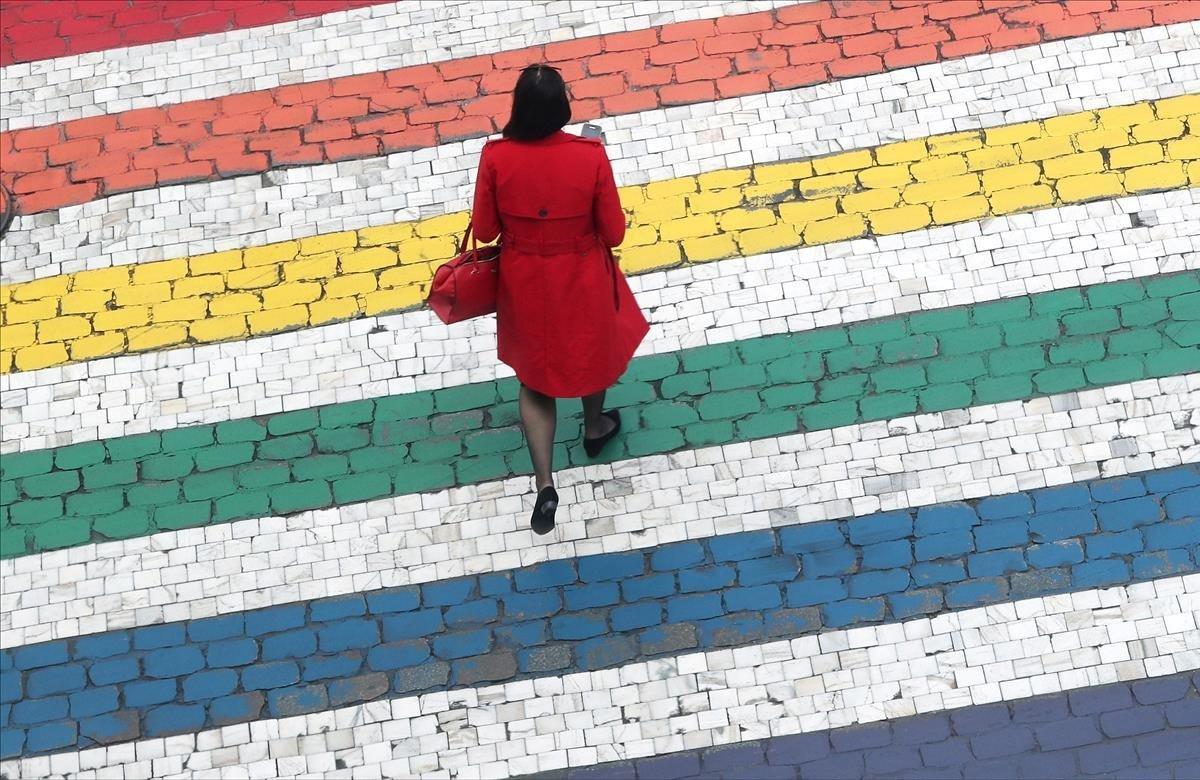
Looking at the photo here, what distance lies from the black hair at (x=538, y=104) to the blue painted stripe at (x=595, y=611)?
1996 mm

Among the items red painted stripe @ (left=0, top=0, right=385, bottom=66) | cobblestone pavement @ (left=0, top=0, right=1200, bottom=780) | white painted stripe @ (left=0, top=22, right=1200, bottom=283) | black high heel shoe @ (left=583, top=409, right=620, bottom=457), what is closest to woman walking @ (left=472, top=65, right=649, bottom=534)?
black high heel shoe @ (left=583, top=409, right=620, bottom=457)

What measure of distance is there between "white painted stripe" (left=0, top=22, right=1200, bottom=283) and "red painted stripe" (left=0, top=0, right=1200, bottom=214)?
0.30 ft

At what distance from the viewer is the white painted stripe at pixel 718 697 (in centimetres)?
480

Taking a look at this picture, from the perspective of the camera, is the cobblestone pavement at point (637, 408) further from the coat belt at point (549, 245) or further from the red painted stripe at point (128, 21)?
the coat belt at point (549, 245)

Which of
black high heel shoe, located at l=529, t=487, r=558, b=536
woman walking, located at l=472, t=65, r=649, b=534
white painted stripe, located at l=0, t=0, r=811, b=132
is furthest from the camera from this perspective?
white painted stripe, located at l=0, t=0, r=811, b=132

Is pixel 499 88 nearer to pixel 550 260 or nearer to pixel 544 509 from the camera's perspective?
pixel 550 260

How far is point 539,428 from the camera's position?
476 cm

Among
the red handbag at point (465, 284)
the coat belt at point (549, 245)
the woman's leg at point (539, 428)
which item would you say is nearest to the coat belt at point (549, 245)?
the coat belt at point (549, 245)

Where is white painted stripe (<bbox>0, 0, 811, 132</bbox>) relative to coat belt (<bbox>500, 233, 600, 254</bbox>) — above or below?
above

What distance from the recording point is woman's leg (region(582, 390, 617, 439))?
4.93 metres

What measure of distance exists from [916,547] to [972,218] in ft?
5.44

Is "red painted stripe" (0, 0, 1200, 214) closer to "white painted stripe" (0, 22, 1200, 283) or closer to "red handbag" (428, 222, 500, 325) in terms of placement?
"white painted stripe" (0, 22, 1200, 283)

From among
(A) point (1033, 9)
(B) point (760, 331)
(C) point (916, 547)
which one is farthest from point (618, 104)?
(C) point (916, 547)

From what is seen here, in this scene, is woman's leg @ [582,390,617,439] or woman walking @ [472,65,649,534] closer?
woman walking @ [472,65,649,534]
